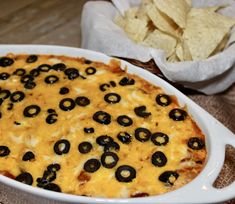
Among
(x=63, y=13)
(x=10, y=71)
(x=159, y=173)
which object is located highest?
(x=159, y=173)

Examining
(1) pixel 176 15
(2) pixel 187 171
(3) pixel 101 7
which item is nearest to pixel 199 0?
(1) pixel 176 15

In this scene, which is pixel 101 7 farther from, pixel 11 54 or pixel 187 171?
pixel 187 171

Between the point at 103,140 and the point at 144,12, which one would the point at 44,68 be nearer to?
the point at 103,140

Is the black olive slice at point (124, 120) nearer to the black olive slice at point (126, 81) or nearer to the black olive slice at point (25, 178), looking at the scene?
the black olive slice at point (126, 81)

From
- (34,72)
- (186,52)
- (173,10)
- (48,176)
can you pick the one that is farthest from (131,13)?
(48,176)

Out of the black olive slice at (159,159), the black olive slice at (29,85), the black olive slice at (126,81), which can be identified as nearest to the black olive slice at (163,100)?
the black olive slice at (126,81)

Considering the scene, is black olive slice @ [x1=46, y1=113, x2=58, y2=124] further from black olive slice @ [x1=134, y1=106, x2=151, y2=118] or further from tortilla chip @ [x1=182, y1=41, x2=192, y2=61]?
tortilla chip @ [x1=182, y1=41, x2=192, y2=61]

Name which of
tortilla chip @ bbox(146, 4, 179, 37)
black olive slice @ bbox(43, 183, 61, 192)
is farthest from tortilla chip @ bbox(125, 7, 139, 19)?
black olive slice @ bbox(43, 183, 61, 192)
